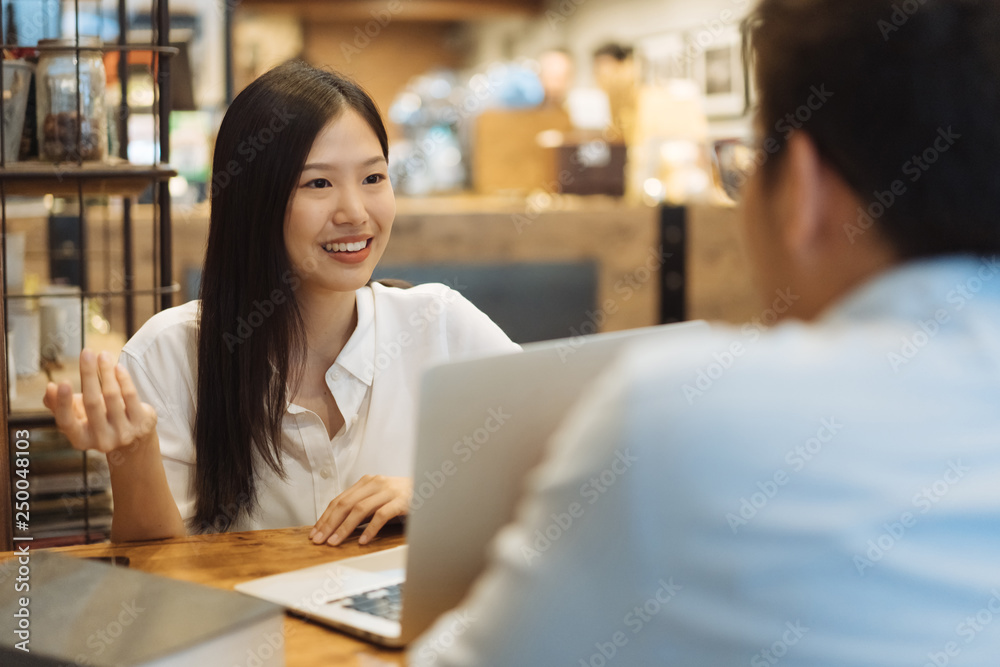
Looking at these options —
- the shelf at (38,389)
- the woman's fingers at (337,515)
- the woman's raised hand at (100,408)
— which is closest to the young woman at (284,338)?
the woman's fingers at (337,515)

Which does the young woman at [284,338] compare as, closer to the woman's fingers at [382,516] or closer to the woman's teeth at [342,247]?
the woman's teeth at [342,247]

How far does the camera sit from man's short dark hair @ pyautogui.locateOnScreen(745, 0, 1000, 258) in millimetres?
592

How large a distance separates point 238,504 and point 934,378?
1.12 metres

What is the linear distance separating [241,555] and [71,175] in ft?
3.51

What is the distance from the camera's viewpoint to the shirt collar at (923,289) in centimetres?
61

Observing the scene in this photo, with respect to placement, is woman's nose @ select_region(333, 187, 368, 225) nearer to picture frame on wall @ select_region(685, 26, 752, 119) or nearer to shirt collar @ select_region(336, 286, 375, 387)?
shirt collar @ select_region(336, 286, 375, 387)

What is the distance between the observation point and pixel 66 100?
195cm

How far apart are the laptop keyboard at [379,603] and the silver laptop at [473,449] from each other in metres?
0.05

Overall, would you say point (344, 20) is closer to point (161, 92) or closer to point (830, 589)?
point (161, 92)

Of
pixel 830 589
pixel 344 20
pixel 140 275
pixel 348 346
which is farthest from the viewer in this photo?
pixel 344 20

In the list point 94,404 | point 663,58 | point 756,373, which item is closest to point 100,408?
point 94,404

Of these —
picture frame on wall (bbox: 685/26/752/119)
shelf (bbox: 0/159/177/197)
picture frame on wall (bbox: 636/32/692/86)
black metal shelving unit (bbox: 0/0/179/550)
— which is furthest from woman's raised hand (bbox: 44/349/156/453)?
picture frame on wall (bbox: 636/32/692/86)

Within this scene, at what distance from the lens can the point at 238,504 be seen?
4.85 ft

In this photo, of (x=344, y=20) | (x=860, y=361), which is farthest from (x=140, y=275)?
(x=344, y=20)
